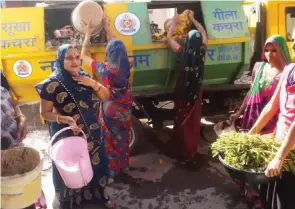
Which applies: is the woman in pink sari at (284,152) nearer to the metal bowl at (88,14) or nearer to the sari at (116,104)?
the sari at (116,104)

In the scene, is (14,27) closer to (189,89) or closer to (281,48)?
(189,89)

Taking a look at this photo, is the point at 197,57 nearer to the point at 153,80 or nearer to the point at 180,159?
the point at 153,80

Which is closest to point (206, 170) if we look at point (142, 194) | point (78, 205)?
point (142, 194)

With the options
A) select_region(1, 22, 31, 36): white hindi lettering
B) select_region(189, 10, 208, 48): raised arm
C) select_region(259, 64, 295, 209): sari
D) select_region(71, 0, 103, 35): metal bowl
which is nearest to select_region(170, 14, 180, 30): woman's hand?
select_region(189, 10, 208, 48): raised arm

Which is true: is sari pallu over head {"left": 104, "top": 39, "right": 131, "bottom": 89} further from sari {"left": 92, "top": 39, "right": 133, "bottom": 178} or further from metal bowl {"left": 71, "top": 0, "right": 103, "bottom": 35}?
metal bowl {"left": 71, "top": 0, "right": 103, "bottom": 35}

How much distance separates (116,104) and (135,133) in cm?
81

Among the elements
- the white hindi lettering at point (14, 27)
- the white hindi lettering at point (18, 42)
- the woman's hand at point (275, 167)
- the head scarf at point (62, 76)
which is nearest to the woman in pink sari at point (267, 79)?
the woman's hand at point (275, 167)

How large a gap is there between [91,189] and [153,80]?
177 cm

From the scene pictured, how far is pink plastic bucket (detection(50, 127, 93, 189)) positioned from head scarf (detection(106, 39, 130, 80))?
3.43 ft

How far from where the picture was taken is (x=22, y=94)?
13.6 feet

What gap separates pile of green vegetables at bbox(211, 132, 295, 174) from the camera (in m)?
2.30

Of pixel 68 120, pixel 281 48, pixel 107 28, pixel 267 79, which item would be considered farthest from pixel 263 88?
pixel 107 28

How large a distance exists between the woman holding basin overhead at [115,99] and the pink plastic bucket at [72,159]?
742 millimetres

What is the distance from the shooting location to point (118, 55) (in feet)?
11.6
